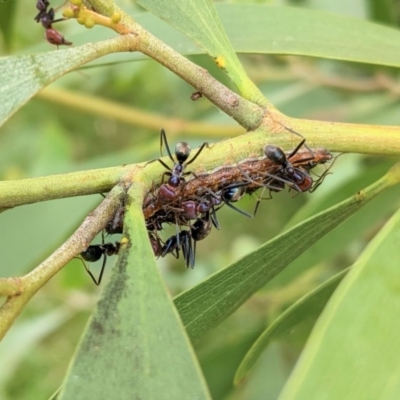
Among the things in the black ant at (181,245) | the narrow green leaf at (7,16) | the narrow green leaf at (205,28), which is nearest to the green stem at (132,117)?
the narrow green leaf at (7,16)

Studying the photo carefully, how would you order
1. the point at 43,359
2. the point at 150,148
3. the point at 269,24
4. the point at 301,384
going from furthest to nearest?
1. the point at 43,359
2. the point at 150,148
3. the point at 269,24
4. the point at 301,384

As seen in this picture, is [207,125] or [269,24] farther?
[207,125]

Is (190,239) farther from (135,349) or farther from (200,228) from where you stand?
(135,349)

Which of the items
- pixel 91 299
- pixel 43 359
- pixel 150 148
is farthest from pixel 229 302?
pixel 43 359

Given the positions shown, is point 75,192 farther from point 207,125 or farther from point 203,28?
point 207,125

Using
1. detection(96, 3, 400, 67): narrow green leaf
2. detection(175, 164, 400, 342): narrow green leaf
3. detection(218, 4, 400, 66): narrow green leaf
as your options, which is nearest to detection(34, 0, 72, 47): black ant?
detection(96, 3, 400, 67): narrow green leaf

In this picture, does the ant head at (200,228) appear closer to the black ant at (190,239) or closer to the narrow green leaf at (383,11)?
the black ant at (190,239)
